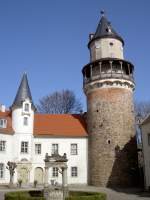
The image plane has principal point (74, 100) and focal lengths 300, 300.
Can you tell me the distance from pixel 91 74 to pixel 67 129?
7113 mm

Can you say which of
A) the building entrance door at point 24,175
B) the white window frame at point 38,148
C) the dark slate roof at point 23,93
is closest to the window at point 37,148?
the white window frame at point 38,148

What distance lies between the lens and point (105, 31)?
3662 cm

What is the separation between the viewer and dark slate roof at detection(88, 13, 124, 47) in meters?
36.1

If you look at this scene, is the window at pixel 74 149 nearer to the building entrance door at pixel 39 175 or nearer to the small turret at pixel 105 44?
the building entrance door at pixel 39 175

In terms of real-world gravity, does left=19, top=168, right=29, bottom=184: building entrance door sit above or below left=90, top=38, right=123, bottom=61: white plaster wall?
below

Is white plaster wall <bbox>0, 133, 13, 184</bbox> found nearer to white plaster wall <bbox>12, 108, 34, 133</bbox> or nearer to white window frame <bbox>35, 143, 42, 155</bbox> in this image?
white plaster wall <bbox>12, 108, 34, 133</bbox>

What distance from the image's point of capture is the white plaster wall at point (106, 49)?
3553 cm

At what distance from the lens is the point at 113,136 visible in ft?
105

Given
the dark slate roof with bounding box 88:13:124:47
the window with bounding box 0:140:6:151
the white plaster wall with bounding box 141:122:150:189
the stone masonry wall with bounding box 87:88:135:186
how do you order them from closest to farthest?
1. the white plaster wall with bounding box 141:122:150:189
2. the stone masonry wall with bounding box 87:88:135:186
3. the window with bounding box 0:140:6:151
4. the dark slate roof with bounding box 88:13:124:47

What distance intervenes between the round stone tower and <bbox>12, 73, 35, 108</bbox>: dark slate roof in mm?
6883

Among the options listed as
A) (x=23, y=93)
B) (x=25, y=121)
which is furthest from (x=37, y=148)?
(x=23, y=93)

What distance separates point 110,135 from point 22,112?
410 inches

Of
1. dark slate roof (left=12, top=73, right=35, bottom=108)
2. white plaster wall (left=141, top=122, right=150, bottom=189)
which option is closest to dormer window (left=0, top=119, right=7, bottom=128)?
dark slate roof (left=12, top=73, right=35, bottom=108)

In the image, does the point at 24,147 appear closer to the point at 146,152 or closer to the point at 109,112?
the point at 109,112
